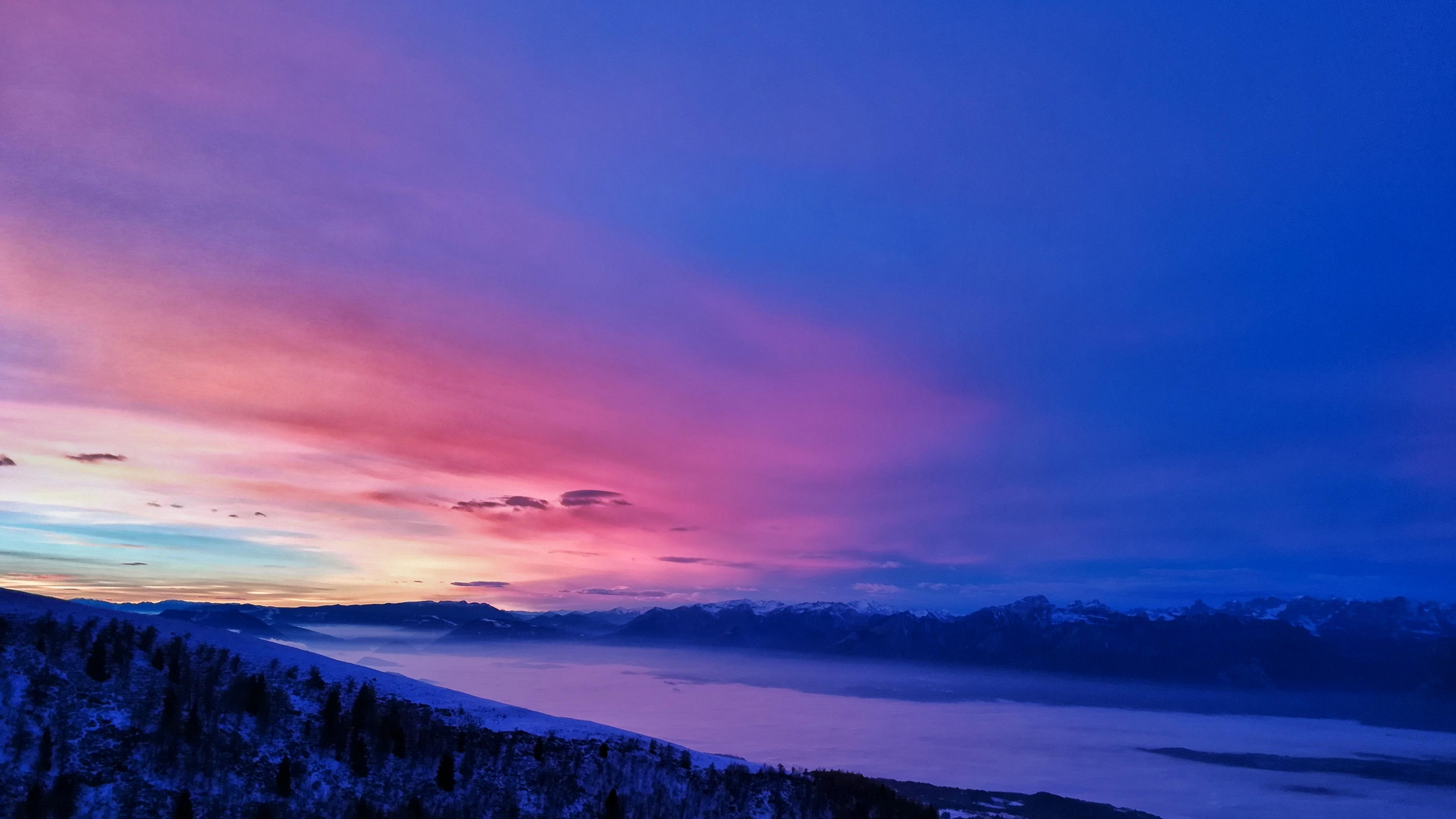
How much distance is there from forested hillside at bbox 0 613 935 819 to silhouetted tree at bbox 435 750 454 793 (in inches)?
2.1

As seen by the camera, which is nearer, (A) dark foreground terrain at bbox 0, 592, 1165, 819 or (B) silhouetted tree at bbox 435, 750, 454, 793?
(A) dark foreground terrain at bbox 0, 592, 1165, 819

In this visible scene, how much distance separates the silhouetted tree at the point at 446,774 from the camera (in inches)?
1185

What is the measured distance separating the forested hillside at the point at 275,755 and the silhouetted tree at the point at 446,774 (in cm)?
5

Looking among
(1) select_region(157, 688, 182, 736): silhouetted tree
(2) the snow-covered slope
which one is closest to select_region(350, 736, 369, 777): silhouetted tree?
(1) select_region(157, 688, 182, 736): silhouetted tree

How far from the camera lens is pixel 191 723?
91.3 feet

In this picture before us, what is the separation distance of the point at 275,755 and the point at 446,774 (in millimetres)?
6059

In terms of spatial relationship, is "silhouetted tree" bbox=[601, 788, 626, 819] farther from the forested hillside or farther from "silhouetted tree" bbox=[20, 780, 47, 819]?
"silhouetted tree" bbox=[20, 780, 47, 819]

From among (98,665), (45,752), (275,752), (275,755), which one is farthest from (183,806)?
(98,665)

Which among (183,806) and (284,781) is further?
(284,781)

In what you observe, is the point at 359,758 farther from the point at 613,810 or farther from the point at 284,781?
the point at 613,810

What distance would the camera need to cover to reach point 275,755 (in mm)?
28547

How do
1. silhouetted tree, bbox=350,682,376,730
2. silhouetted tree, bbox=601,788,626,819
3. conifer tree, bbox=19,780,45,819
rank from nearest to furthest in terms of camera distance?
conifer tree, bbox=19,780,45,819 → silhouetted tree, bbox=601,788,626,819 → silhouetted tree, bbox=350,682,376,730

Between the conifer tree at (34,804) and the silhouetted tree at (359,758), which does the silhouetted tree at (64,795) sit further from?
the silhouetted tree at (359,758)

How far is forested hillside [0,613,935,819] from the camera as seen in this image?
80.6 ft
